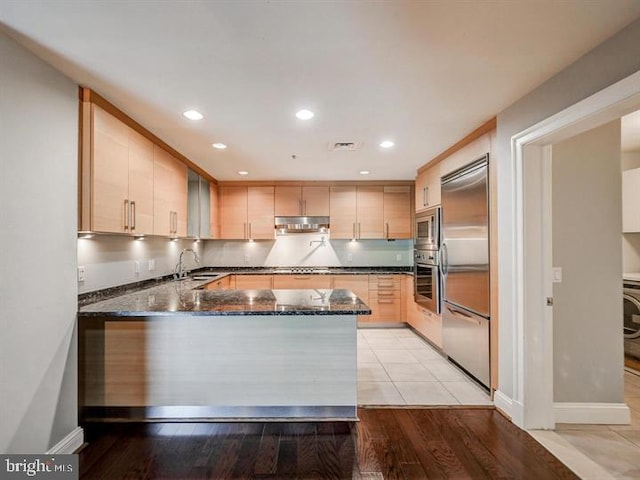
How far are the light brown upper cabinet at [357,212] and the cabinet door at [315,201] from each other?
0.11m

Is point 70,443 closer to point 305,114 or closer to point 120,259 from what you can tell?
point 120,259

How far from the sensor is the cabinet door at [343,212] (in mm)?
5137

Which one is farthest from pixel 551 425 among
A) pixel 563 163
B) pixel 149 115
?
pixel 149 115

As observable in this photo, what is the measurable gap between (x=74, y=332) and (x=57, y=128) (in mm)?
1280

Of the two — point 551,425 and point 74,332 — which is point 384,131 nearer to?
point 551,425

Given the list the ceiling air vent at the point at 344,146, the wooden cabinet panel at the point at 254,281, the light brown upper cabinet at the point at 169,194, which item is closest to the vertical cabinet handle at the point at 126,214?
the light brown upper cabinet at the point at 169,194

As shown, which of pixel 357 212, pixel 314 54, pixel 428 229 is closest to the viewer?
pixel 314 54

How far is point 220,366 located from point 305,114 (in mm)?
1994

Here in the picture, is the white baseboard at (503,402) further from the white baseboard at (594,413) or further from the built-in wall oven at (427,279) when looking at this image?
the built-in wall oven at (427,279)

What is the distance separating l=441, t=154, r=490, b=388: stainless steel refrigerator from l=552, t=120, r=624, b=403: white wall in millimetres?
511

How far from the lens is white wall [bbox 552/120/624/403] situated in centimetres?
232

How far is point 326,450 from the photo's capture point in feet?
6.64

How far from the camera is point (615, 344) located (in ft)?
7.58

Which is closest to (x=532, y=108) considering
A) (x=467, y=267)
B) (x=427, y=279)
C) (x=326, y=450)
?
(x=467, y=267)
